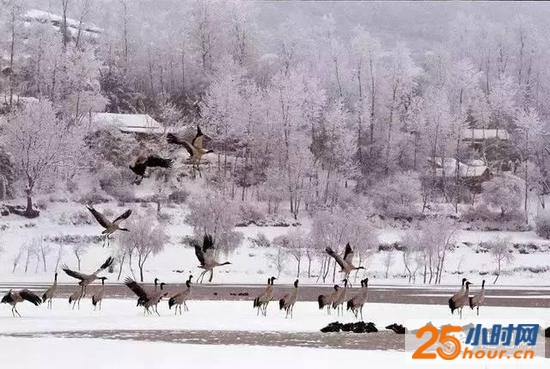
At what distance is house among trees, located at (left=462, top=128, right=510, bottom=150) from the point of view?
324ft

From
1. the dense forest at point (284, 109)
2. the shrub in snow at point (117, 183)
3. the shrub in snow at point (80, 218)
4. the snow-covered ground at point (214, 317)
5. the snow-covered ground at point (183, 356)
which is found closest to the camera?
the snow-covered ground at point (183, 356)

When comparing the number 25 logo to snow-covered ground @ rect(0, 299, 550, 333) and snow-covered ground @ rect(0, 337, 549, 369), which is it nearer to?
snow-covered ground @ rect(0, 337, 549, 369)

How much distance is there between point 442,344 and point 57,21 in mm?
101301

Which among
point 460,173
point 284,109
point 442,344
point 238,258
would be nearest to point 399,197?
point 460,173

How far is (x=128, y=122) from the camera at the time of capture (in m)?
91.8

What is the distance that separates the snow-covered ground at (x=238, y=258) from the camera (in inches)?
2424

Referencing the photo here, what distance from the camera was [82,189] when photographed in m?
80.9

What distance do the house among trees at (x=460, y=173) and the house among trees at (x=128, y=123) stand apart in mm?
25280

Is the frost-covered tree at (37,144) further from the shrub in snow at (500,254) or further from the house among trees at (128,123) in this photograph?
the shrub in snow at (500,254)

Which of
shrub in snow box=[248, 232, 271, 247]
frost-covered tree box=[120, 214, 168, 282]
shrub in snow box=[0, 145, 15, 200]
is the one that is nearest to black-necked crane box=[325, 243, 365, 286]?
frost-covered tree box=[120, 214, 168, 282]

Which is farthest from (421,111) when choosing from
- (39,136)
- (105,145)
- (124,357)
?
(124,357)

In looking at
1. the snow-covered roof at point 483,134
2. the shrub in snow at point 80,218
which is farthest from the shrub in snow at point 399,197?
the shrub in snow at point 80,218

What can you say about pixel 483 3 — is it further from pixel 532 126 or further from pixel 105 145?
pixel 105 145

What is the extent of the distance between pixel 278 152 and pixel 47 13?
45098 millimetres
